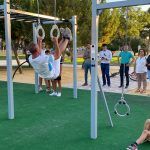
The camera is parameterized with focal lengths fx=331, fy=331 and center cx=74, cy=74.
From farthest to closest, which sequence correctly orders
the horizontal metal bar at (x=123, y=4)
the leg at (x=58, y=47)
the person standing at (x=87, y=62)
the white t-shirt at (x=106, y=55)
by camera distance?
the person standing at (x=87, y=62), the white t-shirt at (x=106, y=55), the leg at (x=58, y=47), the horizontal metal bar at (x=123, y=4)

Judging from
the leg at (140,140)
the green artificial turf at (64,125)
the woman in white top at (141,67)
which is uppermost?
the woman in white top at (141,67)

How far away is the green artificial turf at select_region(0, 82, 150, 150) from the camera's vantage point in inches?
214

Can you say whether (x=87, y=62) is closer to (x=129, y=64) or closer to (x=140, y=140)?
(x=129, y=64)

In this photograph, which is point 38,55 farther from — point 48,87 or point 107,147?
point 48,87

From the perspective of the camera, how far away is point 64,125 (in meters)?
6.69

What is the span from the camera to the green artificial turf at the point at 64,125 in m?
5.44

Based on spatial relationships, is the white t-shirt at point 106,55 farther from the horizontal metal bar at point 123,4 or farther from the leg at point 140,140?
the leg at point 140,140

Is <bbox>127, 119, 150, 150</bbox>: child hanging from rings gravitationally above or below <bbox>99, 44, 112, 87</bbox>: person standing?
below

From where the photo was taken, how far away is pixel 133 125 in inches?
263

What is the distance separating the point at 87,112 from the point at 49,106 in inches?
49.2

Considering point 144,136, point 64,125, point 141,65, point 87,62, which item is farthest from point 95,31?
point 87,62

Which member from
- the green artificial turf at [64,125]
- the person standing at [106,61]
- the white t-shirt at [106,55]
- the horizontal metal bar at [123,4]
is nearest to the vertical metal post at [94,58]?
the horizontal metal bar at [123,4]

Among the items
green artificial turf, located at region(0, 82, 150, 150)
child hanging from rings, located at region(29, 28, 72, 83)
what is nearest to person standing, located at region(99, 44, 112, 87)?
green artificial turf, located at region(0, 82, 150, 150)

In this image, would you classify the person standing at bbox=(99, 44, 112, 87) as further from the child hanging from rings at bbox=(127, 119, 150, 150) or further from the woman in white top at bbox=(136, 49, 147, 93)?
the child hanging from rings at bbox=(127, 119, 150, 150)
